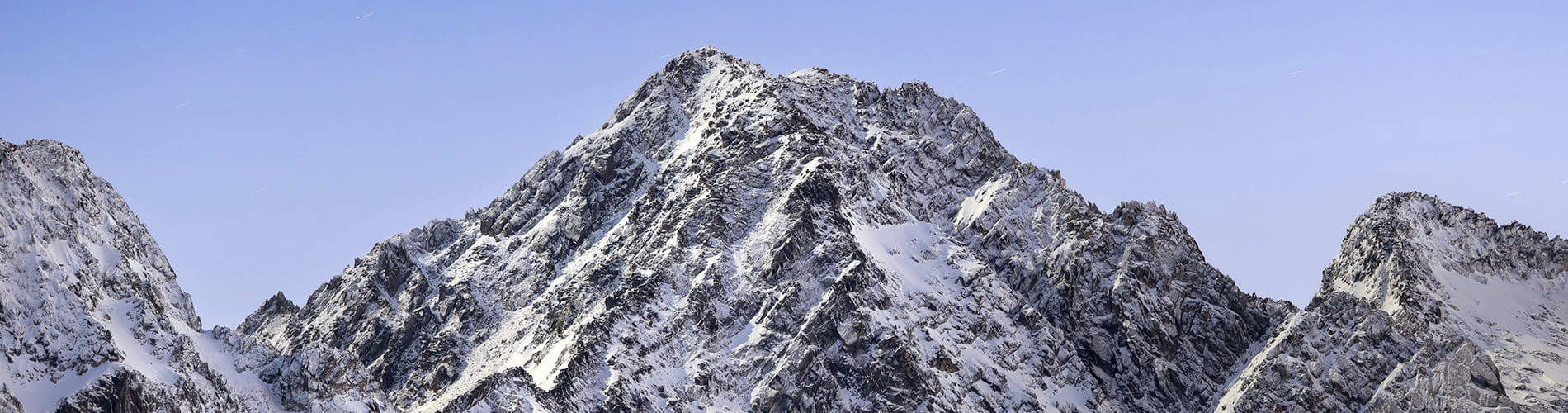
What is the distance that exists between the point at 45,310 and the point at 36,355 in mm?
5951

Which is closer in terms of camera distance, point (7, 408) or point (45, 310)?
point (7, 408)

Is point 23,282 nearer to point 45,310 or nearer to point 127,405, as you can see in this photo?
point 45,310

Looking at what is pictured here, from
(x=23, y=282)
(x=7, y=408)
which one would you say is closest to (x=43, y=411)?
(x=7, y=408)

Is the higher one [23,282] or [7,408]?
[23,282]

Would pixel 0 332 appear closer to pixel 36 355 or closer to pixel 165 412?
pixel 36 355

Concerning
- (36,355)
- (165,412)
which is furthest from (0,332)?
(165,412)

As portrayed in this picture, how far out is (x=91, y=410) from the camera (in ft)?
632

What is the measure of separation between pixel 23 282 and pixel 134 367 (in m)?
14.0

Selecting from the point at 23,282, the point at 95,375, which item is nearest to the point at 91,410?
the point at 95,375

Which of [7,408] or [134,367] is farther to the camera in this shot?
[134,367]

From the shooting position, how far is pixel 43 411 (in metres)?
189

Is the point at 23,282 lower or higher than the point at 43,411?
higher

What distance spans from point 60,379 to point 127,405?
6712 millimetres

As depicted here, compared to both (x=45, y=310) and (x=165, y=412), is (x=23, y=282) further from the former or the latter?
(x=165, y=412)
